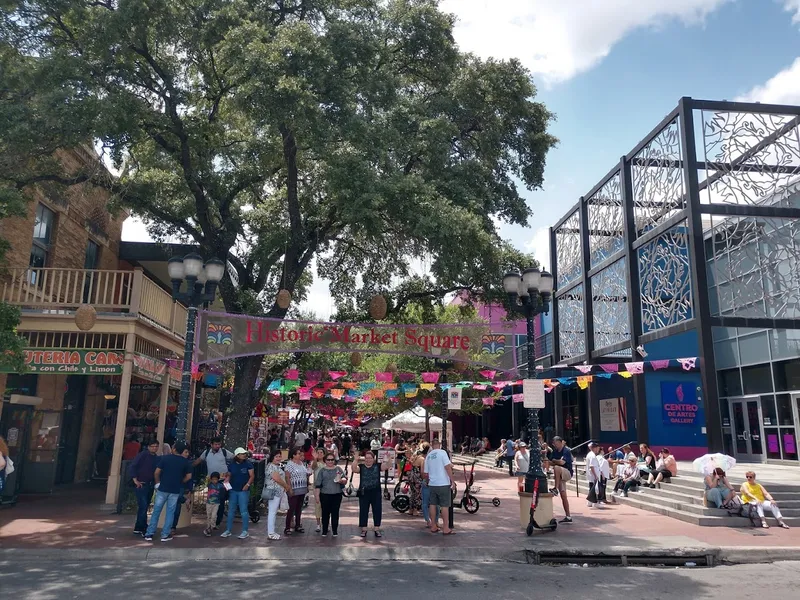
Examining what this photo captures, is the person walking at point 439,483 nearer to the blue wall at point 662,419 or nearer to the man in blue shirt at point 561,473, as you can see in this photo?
the man in blue shirt at point 561,473

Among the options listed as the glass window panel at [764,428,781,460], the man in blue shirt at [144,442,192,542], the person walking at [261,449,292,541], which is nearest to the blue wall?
the glass window panel at [764,428,781,460]

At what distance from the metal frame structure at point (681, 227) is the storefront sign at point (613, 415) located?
290cm

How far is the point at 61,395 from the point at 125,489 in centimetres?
627

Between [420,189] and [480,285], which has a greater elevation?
[420,189]

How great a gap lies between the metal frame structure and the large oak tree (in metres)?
4.80

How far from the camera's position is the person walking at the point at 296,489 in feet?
36.7

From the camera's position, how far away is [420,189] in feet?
41.7

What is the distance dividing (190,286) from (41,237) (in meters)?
7.90

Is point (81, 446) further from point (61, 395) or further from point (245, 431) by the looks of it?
point (245, 431)

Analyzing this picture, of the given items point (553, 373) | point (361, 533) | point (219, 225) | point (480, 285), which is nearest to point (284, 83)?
point (219, 225)

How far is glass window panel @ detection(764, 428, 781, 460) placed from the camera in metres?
21.5

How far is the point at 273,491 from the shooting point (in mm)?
10656

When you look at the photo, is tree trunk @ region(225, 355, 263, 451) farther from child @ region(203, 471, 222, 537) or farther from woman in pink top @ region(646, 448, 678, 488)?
woman in pink top @ region(646, 448, 678, 488)

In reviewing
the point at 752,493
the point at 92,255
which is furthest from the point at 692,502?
the point at 92,255
